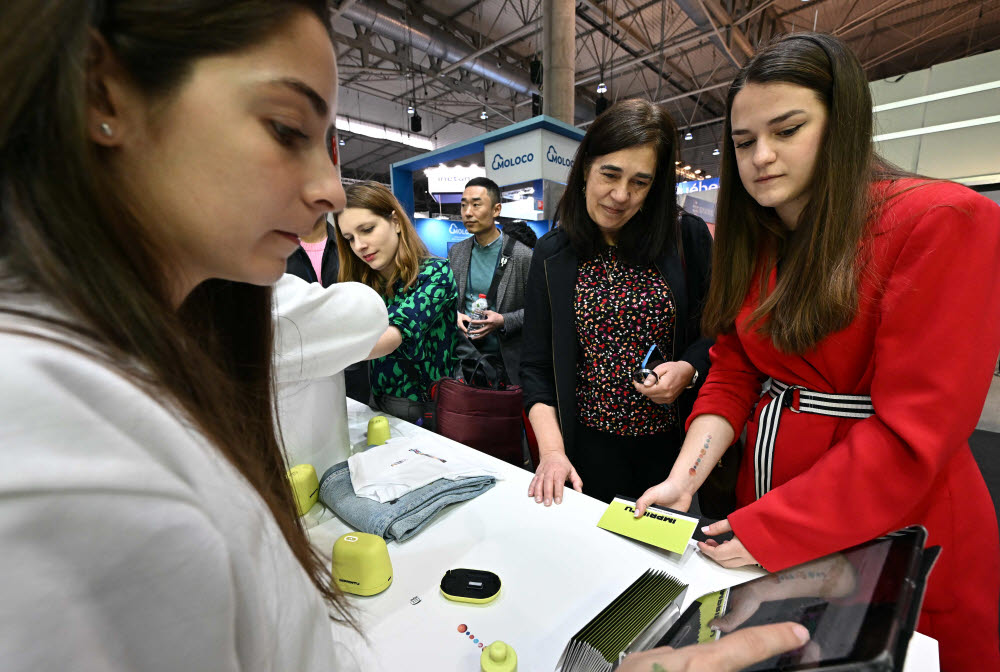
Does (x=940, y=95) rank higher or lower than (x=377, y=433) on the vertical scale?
higher

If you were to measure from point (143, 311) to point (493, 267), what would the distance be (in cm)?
265

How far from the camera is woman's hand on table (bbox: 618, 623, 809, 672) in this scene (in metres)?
0.43

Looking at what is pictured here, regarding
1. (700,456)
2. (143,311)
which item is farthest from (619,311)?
(143,311)

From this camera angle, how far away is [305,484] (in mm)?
1014

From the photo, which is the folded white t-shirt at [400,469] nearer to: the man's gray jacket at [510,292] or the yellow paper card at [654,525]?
the yellow paper card at [654,525]

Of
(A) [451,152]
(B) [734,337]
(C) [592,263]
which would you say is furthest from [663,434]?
(A) [451,152]

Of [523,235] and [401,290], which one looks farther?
[523,235]

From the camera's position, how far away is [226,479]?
35 cm

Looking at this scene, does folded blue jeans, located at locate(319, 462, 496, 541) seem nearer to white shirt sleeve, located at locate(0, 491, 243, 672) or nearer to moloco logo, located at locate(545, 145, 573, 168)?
white shirt sleeve, located at locate(0, 491, 243, 672)

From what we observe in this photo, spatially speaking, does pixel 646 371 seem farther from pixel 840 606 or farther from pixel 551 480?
pixel 840 606

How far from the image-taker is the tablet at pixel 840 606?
1.29ft

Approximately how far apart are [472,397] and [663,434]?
62cm

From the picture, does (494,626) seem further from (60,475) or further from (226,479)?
(60,475)

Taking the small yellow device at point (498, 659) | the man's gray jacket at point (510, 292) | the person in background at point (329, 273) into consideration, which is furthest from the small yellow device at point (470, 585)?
the man's gray jacket at point (510, 292)
